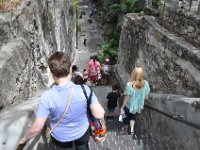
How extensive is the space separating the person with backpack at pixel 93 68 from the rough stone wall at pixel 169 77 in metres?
1.45

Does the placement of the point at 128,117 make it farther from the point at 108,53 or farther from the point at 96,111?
the point at 108,53

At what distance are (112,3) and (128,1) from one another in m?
1.90

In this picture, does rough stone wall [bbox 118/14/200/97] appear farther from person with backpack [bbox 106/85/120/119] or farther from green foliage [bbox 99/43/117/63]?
green foliage [bbox 99/43/117/63]

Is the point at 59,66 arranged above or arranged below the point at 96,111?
above

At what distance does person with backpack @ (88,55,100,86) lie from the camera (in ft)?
35.2

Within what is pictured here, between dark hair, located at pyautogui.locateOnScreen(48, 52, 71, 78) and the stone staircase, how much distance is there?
10.6ft

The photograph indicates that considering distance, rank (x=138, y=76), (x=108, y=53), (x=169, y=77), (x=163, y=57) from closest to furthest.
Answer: (x=138, y=76) < (x=169, y=77) < (x=163, y=57) < (x=108, y=53)

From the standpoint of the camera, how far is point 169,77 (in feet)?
22.2

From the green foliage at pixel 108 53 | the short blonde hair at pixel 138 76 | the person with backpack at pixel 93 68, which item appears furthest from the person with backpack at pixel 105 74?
the green foliage at pixel 108 53

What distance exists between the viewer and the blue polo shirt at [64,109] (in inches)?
114

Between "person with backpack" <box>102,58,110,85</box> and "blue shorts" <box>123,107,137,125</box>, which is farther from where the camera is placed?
"person with backpack" <box>102,58,110,85</box>

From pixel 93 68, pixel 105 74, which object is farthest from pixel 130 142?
pixel 105 74

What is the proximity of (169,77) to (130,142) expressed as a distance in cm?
171

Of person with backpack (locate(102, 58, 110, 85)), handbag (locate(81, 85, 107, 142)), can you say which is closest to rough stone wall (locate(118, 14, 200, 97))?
person with backpack (locate(102, 58, 110, 85))
